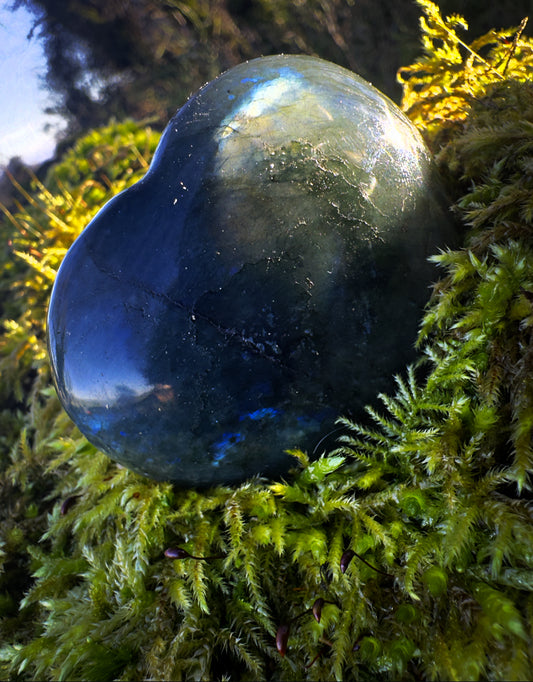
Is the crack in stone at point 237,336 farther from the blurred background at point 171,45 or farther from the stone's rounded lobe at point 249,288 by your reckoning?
the blurred background at point 171,45

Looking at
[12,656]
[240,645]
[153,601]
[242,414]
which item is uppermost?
[242,414]

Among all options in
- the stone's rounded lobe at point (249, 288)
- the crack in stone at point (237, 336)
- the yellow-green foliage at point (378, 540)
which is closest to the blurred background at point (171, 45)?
the stone's rounded lobe at point (249, 288)

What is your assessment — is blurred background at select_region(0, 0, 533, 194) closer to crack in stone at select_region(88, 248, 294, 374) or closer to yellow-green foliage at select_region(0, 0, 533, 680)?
crack in stone at select_region(88, 248, 294, 374)

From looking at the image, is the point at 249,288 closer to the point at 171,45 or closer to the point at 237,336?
the point at 237,336

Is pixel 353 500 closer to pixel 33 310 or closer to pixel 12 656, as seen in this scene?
pixel 12 656

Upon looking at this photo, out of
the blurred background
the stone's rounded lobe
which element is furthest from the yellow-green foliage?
the blurred background

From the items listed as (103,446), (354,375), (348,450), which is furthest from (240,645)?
(354,375)
